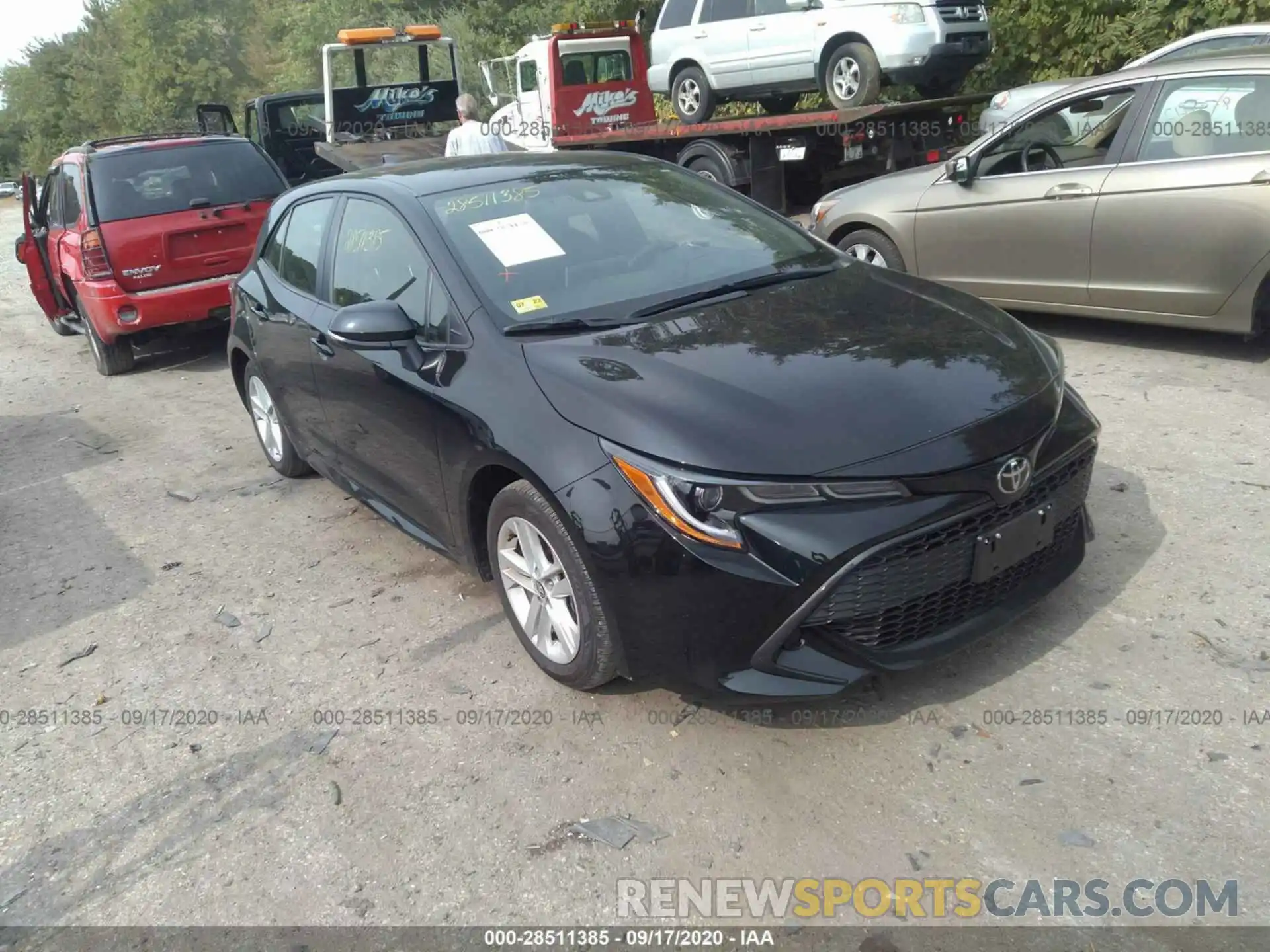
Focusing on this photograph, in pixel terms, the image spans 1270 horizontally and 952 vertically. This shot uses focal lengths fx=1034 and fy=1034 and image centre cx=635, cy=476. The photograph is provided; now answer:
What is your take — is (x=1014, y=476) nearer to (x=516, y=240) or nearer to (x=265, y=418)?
(x=516, y=240)

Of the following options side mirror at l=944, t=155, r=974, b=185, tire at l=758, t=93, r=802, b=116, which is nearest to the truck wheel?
tire at l=758, t=93, r=802, b=116

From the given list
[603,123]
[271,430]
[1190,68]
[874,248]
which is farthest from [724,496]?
[603,123]

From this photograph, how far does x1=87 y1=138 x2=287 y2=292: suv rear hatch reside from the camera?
27.6 ft

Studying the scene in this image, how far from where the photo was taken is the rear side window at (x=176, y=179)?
28.1ft

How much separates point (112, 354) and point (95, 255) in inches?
38.9

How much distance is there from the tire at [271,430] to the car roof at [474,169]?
4.21 ft

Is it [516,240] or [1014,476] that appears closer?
[1014,476]

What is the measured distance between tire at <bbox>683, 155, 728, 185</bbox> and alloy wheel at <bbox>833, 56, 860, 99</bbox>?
5.33ft

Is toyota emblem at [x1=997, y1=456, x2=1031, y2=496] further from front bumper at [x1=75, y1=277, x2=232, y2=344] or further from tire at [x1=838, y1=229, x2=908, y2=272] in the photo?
front bumper at [x1=75, y1=277, x2=232, y2=344]

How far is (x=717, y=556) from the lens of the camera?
9.27 feet

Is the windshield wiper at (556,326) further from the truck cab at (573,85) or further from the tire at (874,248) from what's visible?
the truck cab at (573,85)

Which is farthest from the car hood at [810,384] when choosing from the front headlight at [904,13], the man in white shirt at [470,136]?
the front headlight at [904,13]

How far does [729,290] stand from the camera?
3.83 meters

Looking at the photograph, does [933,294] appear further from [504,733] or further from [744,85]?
[744,85]
